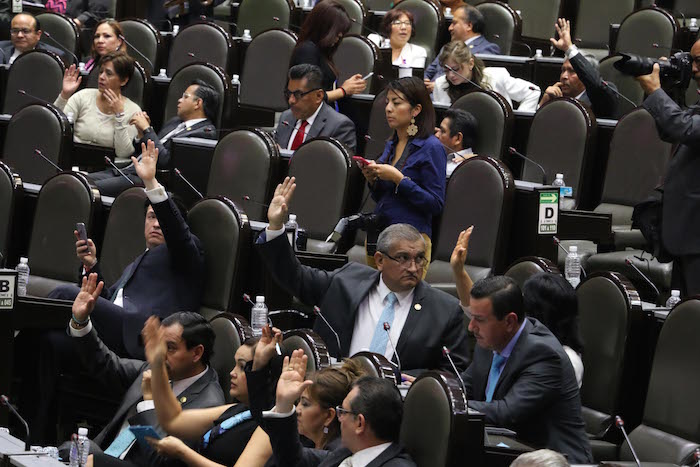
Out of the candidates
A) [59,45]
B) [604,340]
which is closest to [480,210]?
[604,340]

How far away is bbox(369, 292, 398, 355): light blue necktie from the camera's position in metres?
3.10

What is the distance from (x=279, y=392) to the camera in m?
2.46

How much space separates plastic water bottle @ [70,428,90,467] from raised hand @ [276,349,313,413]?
0.43m

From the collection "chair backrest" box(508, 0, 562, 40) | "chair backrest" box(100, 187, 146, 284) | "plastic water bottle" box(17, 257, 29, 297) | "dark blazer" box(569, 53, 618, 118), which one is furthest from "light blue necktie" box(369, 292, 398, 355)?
"chair backrest" box(508, 0, 562, 40)

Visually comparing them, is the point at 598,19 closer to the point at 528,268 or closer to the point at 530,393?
the point at 528,268

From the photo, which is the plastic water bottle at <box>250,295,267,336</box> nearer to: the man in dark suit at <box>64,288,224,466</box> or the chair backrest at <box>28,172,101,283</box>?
the man in dark suit at <box>64,288,224,466</box>

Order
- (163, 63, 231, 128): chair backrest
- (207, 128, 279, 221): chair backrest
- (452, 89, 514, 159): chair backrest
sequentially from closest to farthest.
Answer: (207, 128, 279, 221): chair backrest < (452, 89, 514, 159): chair backrest < (163, 63, 231, 128): chair backrest

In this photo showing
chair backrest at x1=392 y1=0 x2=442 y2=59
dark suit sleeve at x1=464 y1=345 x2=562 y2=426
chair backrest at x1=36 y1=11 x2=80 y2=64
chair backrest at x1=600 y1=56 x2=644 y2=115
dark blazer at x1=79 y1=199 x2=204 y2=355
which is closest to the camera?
dark suit sleeve at x1=464 y1=345 x2=562 y2=426

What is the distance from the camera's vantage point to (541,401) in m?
2.65

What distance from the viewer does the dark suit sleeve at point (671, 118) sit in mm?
3094

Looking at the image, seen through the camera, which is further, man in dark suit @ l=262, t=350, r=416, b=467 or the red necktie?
the red necktie

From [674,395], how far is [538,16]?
3.30m

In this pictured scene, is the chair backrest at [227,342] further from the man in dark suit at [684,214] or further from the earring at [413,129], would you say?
the man in dark suit at [684,214]

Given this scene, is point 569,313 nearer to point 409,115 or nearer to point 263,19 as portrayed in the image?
point 409,115
